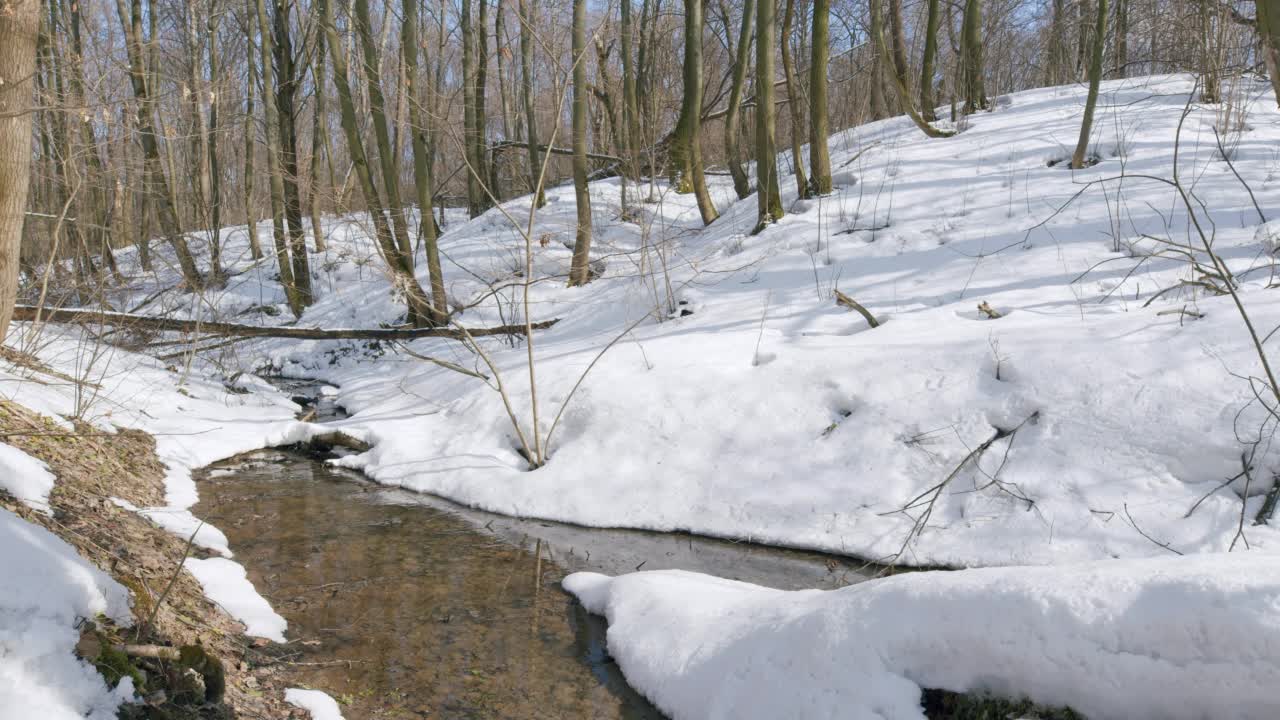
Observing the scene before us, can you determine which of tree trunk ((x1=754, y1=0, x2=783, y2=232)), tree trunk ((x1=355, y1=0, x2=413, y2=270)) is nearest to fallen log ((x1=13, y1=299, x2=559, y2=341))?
tree trunk ((x1=355, y1=0, x2=413, y2=270))

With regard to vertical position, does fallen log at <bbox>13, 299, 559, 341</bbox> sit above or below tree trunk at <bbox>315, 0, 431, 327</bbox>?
below

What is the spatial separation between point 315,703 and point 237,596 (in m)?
1.16

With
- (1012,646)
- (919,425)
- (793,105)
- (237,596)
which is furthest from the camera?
(793,105)

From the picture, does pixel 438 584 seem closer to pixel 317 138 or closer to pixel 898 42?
pixel 898 42

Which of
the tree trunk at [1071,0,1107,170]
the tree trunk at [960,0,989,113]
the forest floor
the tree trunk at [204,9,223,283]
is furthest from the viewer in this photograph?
the tree trunk at [204,9,223,283]

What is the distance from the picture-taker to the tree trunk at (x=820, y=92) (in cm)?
912

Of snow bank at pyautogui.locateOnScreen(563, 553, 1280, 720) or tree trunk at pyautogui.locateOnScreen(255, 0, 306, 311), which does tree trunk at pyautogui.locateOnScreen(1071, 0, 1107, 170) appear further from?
tree trunk at pyautogui.locateOnScreen(255, 0, 306, 311)

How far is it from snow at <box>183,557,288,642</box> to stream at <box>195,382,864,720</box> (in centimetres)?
9

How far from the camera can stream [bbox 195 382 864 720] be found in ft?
11.0

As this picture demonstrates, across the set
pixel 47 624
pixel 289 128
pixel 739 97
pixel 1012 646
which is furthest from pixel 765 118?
pixel 47 624

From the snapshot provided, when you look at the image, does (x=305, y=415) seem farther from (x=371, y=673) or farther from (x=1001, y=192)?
(x=1001, y=192)

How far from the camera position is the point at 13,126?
502cm

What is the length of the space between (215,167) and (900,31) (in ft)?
52.1

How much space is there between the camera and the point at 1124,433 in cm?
461
